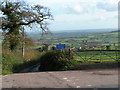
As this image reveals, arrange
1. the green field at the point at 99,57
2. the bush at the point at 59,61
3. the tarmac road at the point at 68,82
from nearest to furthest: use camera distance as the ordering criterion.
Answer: the tarmac road at the point at 68,82, the bush at the point at 59,61, the green field at the point at 99,57

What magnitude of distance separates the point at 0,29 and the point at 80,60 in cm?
1380

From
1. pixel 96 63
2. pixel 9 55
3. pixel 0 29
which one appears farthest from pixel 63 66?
pixel 0 29

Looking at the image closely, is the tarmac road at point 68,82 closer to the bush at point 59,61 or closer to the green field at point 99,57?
the bush at point 59,61

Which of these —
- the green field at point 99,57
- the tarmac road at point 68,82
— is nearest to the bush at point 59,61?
the green field at point 99,57

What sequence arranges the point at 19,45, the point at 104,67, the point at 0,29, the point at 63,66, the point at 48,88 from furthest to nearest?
the point at 19,45
the point at 0,29
the point at 63,66
the point at 104,67
the point at 48,88

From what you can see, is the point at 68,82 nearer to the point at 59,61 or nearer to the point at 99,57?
the point at 59,61

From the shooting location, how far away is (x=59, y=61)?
19.0 metres

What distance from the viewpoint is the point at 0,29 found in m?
29.0

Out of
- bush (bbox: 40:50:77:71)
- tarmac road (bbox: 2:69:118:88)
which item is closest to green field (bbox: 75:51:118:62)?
bush (bbox: 40:50:77:71)

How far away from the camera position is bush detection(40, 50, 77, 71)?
1864cm

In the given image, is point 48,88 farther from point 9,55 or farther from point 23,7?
point 23,7

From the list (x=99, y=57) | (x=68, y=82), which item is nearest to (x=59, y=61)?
(x=99, y=57)

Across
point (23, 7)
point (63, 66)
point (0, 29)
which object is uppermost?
point (23, 7)

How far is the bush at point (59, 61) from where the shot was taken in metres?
18.6
